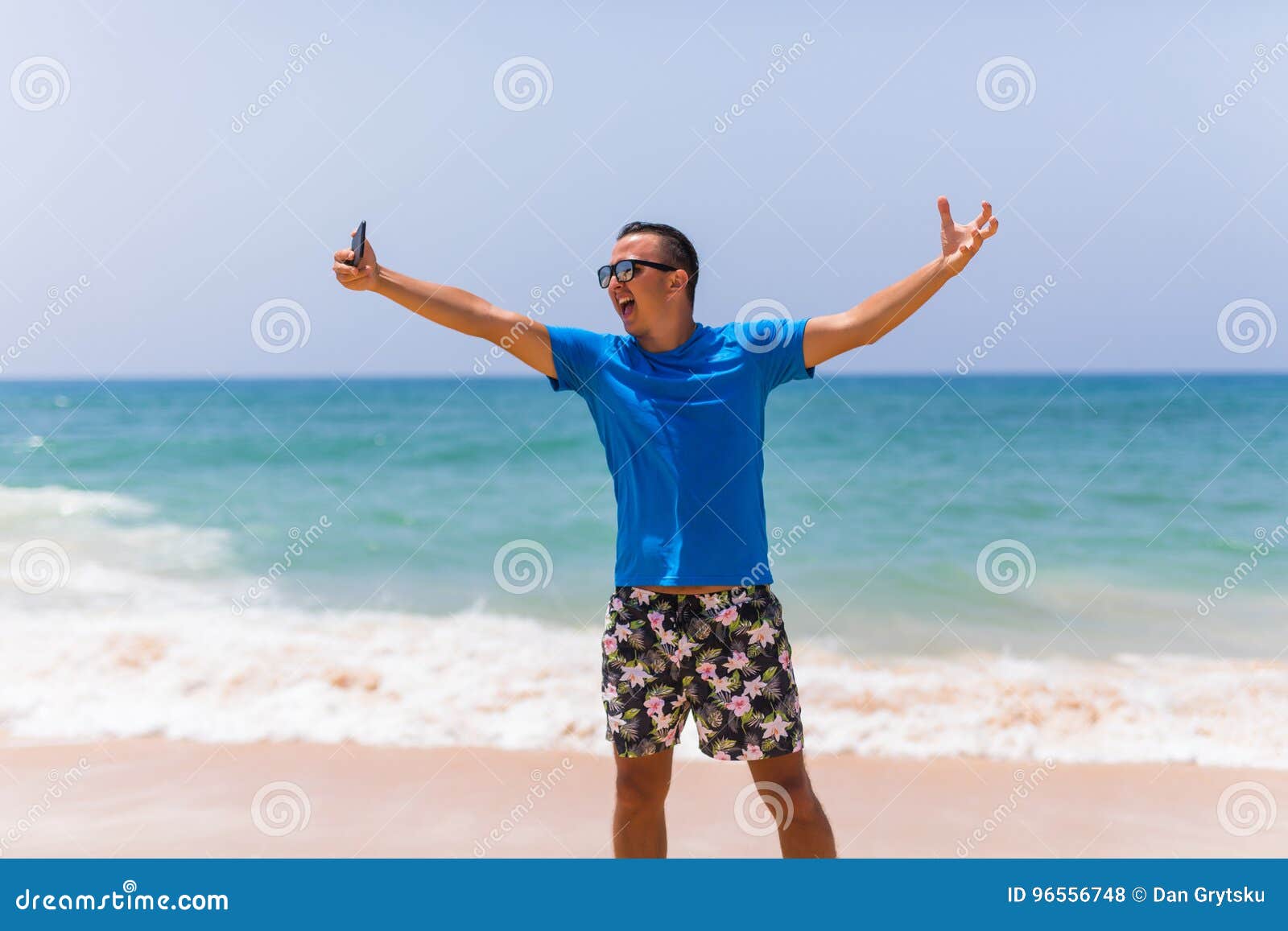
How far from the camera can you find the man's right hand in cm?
281

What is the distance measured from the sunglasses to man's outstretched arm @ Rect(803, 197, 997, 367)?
1.45 feet

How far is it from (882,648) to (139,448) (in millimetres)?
15801

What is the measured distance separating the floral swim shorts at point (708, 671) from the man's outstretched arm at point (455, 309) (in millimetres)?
715

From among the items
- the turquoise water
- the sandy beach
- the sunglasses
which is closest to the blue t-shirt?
the sunglasses

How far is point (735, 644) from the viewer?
290cm

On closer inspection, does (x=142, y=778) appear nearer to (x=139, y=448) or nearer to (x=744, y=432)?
(x=744, y=432)

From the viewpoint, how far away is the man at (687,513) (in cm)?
289

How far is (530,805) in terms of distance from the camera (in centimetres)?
476

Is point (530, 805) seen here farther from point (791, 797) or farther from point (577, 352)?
point (577, 352)

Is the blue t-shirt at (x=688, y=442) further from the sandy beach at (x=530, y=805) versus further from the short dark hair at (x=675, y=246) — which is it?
the sandy beach at (x=530, y=805)

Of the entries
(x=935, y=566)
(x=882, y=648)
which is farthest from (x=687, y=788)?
(x=935, y=566)

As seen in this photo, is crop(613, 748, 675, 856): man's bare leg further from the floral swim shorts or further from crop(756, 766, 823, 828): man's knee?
crop(756, 766, 823, 828): man's knee

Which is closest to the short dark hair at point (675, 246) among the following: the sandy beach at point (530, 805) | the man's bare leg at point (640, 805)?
the man's bare leg at point (640, 805)

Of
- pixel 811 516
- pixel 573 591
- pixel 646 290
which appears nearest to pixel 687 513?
pixel 646 290
